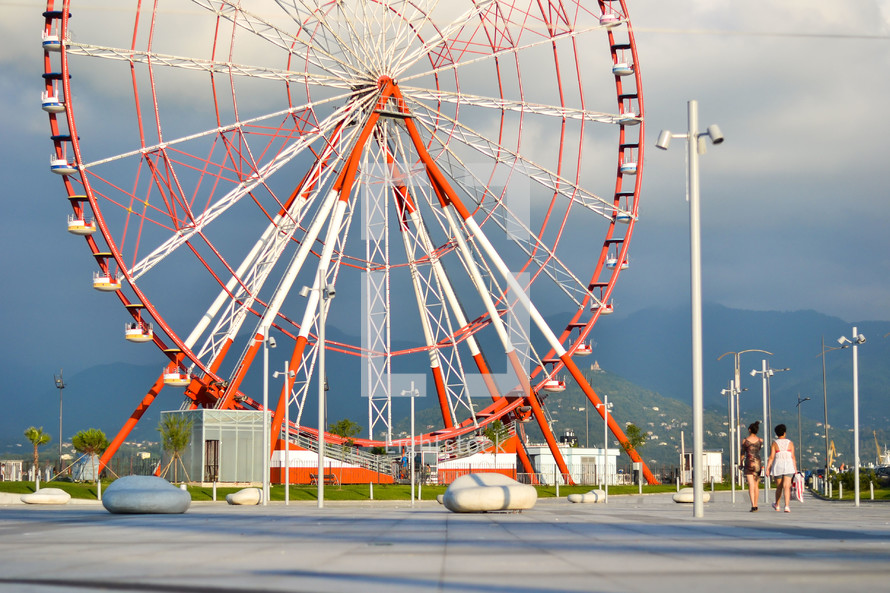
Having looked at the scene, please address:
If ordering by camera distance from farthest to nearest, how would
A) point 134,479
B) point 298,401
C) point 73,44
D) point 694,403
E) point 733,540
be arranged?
1. point 298,401
2. point 73,44
3. point 134,479
4. point 694,403
5. point 733,540

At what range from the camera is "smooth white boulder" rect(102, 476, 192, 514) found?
853 inches

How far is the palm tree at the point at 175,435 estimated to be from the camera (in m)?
52.5

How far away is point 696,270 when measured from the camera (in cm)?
2012

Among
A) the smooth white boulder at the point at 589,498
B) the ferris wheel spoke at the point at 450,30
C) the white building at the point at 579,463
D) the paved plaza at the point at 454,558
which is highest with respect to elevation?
the ferris wheel spoke at the point at 450,30

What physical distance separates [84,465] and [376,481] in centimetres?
1615

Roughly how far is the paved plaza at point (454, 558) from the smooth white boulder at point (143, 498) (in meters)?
5.91

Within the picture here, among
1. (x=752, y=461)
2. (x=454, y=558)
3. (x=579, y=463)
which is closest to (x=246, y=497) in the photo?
(x=752, y=461)

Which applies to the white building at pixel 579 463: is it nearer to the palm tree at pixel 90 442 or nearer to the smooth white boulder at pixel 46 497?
the palm tree at pixel 90 442

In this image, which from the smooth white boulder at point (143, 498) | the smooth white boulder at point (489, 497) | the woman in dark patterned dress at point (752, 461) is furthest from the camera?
the smooth white boulder at point (143, 498)

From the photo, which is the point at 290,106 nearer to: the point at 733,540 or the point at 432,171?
the point at 432,171

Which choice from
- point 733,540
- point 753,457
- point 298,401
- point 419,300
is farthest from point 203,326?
point 733,540

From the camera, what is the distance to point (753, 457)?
20.5 metres

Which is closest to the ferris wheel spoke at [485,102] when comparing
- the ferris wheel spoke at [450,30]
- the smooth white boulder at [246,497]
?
the ferris wheel spoke at [450,30]

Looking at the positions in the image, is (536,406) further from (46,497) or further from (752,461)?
(752,461)
